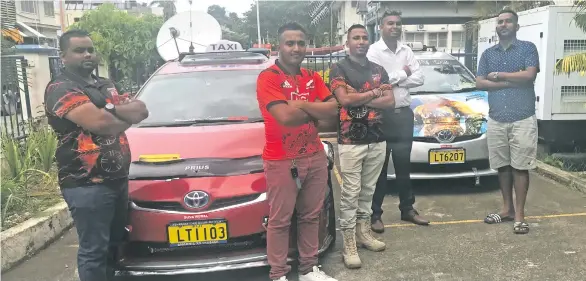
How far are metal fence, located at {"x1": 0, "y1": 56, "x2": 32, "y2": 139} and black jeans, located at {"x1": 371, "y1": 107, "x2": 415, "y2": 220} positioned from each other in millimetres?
3881

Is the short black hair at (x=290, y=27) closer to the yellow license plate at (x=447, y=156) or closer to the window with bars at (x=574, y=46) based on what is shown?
the yellow license plate at (x=447, y=156)

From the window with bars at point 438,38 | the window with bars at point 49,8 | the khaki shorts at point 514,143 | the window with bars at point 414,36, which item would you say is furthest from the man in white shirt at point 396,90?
the window with bars at point 438,38

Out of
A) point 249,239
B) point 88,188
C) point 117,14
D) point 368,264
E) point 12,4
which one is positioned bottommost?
point 368,264

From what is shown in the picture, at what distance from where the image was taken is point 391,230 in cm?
439

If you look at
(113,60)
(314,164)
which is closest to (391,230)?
(314,164)

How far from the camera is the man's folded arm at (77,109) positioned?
2.63 metres

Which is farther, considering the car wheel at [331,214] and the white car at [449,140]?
the white car at [449,140]

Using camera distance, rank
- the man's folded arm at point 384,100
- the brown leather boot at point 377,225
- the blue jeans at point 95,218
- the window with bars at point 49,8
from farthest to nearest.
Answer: the window with bars at point 49,8
the brown leather boot at point 377,225
the man's folded arm at point 384,100
the blue jeans at point 95,218

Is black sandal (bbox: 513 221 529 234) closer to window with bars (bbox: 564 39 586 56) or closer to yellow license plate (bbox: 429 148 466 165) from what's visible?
yellow license plate (bbox: 429 148 466 165)

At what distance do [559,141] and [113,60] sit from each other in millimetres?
14419

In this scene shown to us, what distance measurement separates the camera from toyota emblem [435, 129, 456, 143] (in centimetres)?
509

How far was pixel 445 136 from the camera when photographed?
5.10m

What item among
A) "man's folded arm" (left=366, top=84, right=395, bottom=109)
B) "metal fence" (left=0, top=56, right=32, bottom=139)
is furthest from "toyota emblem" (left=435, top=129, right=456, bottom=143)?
"metal fence" (left=0, top=56, right=32, bottom=139)

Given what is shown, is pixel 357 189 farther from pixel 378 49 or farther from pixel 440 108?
pixel 440 108
